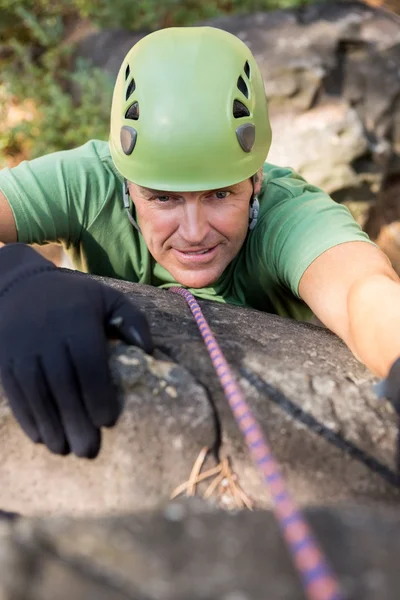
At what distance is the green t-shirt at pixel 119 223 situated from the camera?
92.0 inches

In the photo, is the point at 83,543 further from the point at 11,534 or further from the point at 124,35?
the point at 124,35

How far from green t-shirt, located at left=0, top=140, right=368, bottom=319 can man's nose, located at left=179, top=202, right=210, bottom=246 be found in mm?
299

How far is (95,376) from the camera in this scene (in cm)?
138

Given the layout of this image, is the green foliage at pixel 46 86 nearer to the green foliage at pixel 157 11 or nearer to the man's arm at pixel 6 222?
the green foliage at pixel 157 11

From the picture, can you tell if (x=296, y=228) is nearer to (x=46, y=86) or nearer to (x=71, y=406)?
(x=71, y=406)

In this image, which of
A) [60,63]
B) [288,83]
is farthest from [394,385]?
[60,63]

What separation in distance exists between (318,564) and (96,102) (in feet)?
18.9

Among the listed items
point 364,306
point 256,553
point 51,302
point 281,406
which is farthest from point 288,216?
point 256,553

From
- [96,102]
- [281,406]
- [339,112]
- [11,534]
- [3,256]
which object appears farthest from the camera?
[96,102]

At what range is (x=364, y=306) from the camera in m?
1.79

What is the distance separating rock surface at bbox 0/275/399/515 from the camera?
1420 millimetres

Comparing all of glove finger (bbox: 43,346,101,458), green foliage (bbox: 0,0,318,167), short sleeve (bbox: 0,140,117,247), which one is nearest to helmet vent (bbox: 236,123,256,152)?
short sleeve (bbox: 0,140,117,247)

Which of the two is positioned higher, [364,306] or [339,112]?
[364,306]

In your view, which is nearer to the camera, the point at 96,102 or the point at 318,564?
the point at 318,564
